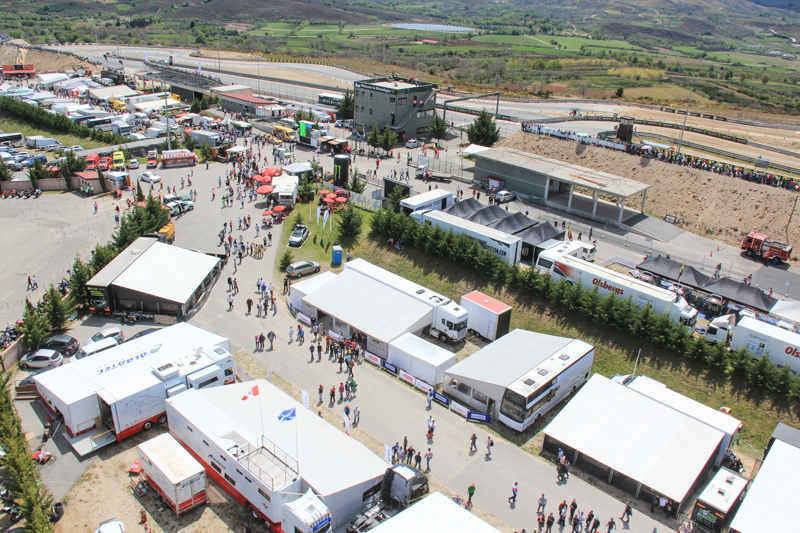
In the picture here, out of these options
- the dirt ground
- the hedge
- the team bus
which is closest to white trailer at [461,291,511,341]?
the hedge

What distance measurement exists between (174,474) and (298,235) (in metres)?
25.7

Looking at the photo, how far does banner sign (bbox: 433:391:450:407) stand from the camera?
94.1 ft

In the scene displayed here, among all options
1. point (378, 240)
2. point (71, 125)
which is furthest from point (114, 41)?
point (378, 240)

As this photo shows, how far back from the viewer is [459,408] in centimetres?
2814

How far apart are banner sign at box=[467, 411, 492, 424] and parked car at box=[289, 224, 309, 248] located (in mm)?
22010

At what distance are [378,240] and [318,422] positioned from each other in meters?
22.5

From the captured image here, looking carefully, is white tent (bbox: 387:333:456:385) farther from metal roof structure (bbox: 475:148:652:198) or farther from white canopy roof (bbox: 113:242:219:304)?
metal roof structure (bbox: 475:148:652:198)

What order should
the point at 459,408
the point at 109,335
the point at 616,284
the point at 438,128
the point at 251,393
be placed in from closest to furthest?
the point at 251,393
the point at 459,408
the point at 109,335
the point at 616,284
the point at 438,128

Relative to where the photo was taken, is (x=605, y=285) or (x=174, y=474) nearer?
(x=174, y=474)

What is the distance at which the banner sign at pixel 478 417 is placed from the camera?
27.6 meters

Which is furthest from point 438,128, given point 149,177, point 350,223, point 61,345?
point 61,345

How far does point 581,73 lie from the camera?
137625mm

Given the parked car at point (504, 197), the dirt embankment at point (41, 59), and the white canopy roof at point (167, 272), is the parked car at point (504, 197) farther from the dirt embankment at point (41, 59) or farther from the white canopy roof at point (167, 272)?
the dirt embankment at point (41, 59)

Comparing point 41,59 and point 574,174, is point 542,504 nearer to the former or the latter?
point 574,174
